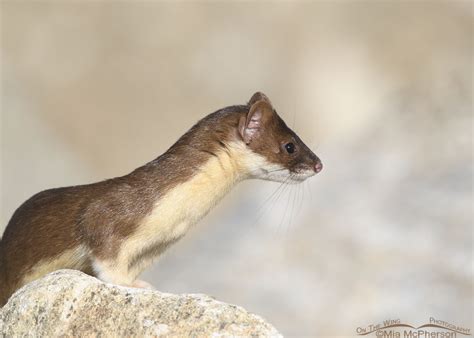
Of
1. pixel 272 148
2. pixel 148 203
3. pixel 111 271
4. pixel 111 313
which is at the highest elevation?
pixel 272 148

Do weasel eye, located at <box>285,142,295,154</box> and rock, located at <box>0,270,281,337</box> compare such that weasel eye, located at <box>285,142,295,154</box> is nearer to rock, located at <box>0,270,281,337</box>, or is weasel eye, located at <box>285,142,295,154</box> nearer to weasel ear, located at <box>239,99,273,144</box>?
weasel ear, located at <box>239,99,273,144</box>

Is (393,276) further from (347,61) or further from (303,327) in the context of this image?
(347,61)

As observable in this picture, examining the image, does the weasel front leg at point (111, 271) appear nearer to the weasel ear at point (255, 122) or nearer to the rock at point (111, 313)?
the rock at point (111, 313)

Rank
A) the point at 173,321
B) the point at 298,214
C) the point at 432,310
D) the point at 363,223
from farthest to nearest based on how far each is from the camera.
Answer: the point at 298,214 < the point at 363,223 < the point at 432,310 < the point at 173,321

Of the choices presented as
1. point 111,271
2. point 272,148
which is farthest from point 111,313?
point 272,148

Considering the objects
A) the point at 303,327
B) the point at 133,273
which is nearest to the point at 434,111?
the point at 303,327

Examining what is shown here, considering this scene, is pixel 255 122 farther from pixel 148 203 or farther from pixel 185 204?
pixel 148 203

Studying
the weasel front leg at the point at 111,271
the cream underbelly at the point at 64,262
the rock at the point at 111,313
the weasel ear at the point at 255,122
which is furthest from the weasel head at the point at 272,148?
the rock at the point at 111,313

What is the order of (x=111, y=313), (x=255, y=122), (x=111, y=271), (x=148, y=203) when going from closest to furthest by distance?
(x=111, y=313) < (x=111, y=271) < (x=148, y=203) < (x=255, y=122)
